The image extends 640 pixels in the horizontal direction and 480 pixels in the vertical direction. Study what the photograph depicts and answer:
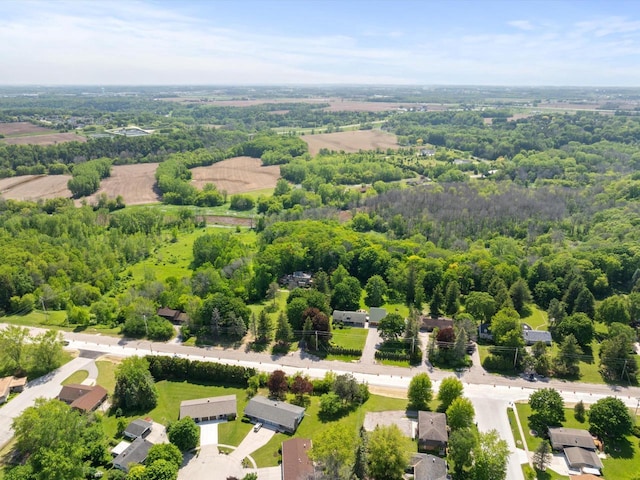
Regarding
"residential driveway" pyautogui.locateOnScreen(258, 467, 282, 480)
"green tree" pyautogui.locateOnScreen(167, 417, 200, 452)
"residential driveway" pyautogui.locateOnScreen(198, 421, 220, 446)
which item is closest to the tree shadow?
"residential driveway" pyautogui.locateOnScreen(258, 467, 282, 480)

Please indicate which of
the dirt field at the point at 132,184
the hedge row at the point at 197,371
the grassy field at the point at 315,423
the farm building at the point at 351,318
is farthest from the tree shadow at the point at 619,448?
the dirt field at the point at 132,184

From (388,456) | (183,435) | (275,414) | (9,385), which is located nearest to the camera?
(388,456)

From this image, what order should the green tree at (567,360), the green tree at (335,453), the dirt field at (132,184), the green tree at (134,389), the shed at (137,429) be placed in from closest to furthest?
1. the green tree at (335,453)
2. the shed at (137,429)
3. the green tree at (134,389)
4. the green tree at (567,360)
5. the dirt field at (132,184)

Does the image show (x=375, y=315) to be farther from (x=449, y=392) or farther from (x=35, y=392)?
(x=35, y=392)

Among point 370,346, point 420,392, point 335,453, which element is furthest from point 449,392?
point 335,453

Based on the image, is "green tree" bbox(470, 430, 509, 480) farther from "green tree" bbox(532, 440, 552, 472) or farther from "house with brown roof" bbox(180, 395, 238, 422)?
"house with brown roof" bbox(180, 395, 238, 422)

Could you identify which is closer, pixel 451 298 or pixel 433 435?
pixel 433 435

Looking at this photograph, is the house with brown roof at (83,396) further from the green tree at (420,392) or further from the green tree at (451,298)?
the green tree at (451,298)
